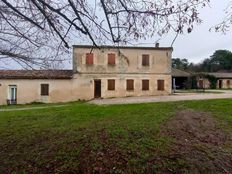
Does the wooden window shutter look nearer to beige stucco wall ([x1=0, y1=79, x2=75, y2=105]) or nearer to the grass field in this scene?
beige stucco wall ([x1=0, y1=79, x2=75, y2=105])

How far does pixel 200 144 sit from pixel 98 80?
28305mm

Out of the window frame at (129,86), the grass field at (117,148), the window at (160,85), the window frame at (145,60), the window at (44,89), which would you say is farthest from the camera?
the window at (160,85)

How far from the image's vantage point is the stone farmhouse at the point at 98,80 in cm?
3619

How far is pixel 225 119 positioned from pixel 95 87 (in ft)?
83.1

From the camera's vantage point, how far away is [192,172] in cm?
747

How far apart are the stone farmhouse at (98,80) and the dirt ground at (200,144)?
24.0 m

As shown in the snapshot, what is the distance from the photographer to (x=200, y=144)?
9172 mm

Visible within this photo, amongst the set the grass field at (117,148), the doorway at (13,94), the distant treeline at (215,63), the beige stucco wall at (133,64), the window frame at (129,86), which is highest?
the distant treeline at (215,63)

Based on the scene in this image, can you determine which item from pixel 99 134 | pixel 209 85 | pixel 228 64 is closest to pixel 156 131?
pixel 99 134

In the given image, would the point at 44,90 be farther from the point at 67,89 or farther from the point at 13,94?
the point at 13,94

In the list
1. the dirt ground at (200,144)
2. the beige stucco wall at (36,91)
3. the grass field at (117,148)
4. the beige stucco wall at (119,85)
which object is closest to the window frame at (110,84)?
the beige stucco wall at (119,85)

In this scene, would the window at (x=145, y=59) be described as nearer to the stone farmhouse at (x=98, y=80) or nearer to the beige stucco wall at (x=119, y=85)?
the stone farmhouse at (x=98, y=80)

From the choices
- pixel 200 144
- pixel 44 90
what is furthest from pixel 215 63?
pixel 200 144

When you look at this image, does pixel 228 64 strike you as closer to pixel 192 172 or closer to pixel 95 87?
pixel 95 87
